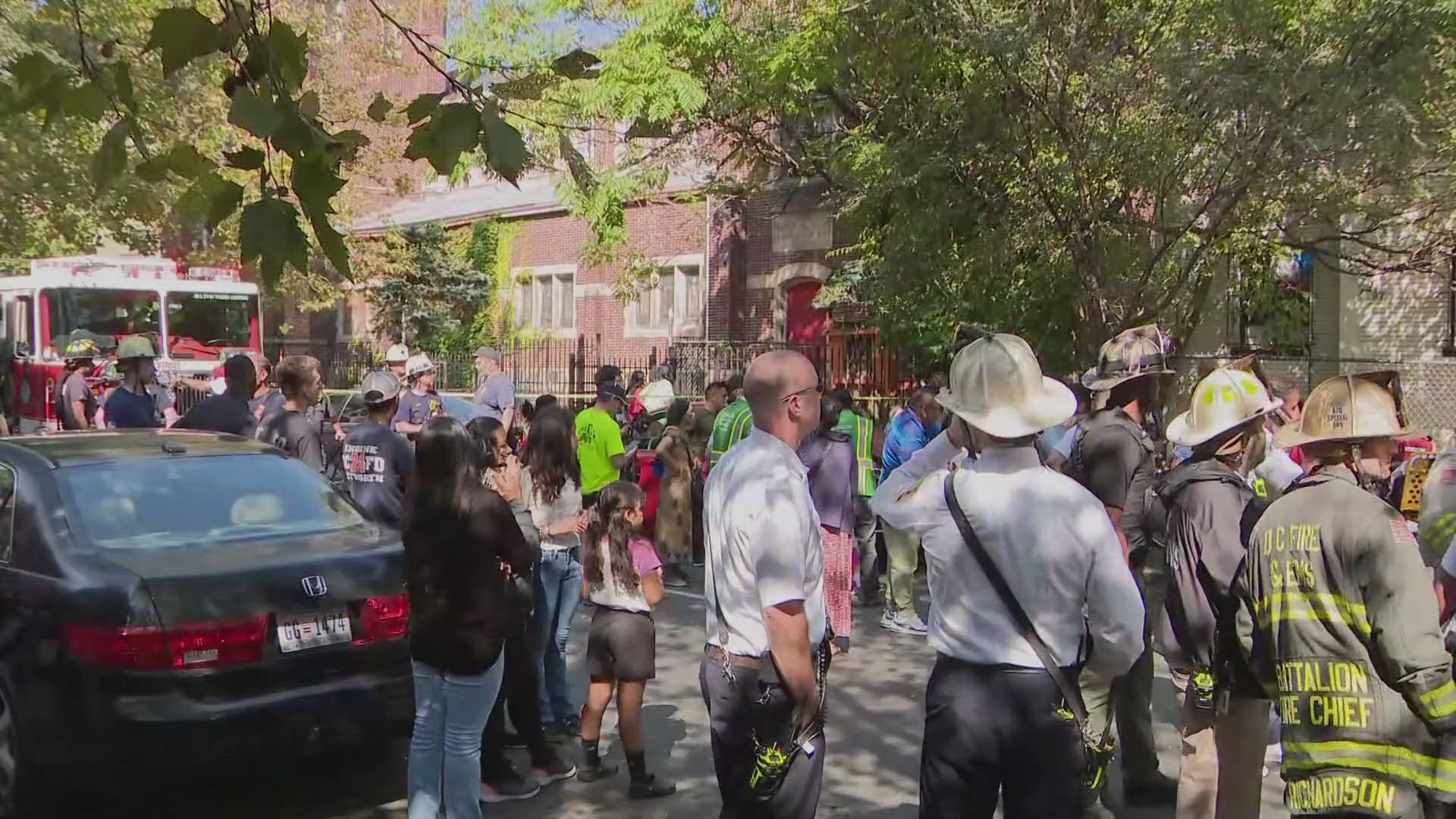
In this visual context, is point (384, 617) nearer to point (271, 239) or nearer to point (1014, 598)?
point (271, 239)

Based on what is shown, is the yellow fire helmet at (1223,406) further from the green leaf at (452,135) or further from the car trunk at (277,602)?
the car trunk at (277,602)

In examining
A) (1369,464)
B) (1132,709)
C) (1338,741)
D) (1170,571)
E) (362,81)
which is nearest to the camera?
(1338,741)

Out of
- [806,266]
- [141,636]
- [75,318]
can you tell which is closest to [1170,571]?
[141,636]

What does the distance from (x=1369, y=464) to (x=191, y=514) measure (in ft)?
15.6

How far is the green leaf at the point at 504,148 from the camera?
3590 mm

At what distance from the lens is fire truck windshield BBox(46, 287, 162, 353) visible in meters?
17.9

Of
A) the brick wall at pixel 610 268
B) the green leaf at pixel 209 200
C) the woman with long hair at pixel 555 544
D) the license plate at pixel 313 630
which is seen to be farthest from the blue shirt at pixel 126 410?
the brick wall at pixel 610 268

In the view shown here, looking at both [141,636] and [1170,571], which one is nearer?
[1170,571]

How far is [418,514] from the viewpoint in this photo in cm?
476

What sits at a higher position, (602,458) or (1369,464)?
(1369,464)

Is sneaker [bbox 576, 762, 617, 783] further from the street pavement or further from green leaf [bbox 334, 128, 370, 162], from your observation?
green leaf [bbox 334, 128, 370, 162]

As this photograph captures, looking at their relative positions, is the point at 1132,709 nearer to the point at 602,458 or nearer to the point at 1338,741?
the point at 1338,741

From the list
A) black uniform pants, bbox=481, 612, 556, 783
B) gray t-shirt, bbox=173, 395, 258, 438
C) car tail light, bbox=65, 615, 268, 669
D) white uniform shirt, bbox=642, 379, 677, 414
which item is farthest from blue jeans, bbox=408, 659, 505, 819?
white uniform shirt, bbox=642, 379, 677, 414

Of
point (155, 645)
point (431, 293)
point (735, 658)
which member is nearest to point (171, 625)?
point (155, 645)
